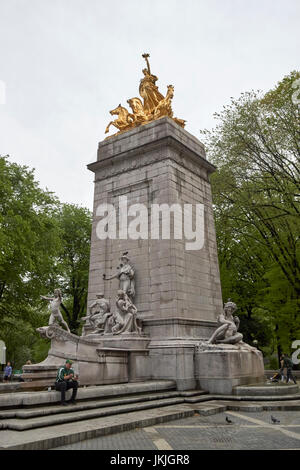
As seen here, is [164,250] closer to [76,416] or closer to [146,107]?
[146,107]

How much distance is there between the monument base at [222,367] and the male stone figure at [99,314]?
3720 millimetres

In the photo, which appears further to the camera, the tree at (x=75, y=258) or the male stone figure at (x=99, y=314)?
the tree at (x=75, y=258)

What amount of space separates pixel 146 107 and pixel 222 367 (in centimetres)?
1208

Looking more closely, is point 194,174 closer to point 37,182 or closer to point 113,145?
point 113,145

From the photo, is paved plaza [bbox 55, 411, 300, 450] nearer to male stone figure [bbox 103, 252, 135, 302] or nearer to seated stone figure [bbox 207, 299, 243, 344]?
seated stone figure [bbox 207, 299, 243, 344]

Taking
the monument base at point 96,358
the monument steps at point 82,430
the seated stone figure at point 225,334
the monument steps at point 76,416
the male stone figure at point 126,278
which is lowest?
the monument steps at point 82,430

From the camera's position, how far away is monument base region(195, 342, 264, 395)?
13670 millimetres

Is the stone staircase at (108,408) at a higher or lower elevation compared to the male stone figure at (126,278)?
lower

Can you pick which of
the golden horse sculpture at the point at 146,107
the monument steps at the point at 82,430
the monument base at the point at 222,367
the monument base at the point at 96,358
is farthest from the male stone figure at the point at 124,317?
the golden horse sculpture at the point at 146,107

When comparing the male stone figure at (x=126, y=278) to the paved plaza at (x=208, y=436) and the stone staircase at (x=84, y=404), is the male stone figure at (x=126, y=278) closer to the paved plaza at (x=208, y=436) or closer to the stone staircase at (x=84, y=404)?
the stone staircase at (x=84, y=404)

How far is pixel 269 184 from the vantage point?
25188 millimetres

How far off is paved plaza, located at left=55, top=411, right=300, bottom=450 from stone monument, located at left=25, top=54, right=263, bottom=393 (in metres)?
Answer: 3.90

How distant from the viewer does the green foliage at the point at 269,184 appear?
2219cm
